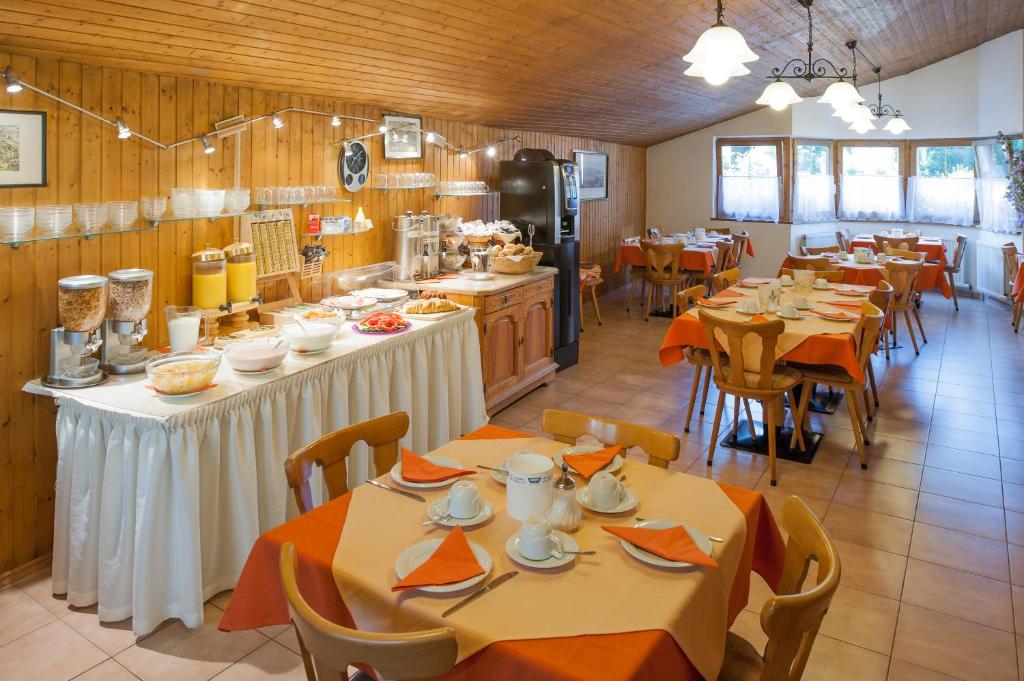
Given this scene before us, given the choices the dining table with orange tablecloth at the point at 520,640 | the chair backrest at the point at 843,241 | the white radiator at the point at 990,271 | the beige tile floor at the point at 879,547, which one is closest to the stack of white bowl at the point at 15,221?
the beige tile floor at the point at 879,547

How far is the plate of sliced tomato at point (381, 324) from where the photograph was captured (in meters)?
4.03

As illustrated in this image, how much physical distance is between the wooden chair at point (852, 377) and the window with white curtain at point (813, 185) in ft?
22.4

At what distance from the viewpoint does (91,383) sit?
9.67ft

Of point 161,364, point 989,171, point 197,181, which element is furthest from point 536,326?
point 989,171

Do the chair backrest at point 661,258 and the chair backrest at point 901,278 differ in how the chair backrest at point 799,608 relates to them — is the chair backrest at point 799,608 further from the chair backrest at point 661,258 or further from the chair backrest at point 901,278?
the chair backrest at point 661,258

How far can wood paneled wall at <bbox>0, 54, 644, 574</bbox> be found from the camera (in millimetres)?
2961

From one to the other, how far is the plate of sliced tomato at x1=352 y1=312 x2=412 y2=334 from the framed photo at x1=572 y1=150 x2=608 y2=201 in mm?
5036

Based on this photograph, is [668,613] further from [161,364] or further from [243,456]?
[161,364]

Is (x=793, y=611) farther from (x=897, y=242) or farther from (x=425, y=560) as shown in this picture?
(x=897, y=242)

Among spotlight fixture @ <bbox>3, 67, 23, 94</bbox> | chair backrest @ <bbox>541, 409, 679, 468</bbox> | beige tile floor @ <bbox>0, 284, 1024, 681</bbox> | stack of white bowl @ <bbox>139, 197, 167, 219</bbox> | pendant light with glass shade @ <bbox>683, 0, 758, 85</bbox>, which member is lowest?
beige tile floor @ <bbox>0, 284, 1024, 681</bbox>

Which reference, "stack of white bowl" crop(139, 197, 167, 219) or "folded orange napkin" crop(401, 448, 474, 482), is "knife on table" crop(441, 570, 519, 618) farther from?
"stack of white bowl" crop(139, 197, 167, 219)

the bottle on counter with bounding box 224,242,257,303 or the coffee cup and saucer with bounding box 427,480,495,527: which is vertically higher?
the bottle on counter with bounding box 224,242,257,303

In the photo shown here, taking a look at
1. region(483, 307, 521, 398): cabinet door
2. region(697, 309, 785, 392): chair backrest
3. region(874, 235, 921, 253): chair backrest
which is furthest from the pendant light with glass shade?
region(874, 235, 921, 253): chair backrest

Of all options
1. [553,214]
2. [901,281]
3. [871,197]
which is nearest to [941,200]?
[871,197]
